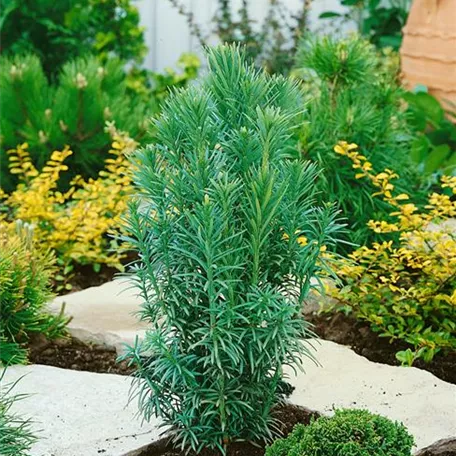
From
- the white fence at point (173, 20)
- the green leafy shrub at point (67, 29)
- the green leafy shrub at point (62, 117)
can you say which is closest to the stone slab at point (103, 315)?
the green leafy shrub at point (62, 117)

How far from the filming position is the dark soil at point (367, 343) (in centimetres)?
323

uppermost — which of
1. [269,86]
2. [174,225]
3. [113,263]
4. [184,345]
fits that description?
[269,86]

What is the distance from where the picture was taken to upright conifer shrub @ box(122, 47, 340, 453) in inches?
89.9

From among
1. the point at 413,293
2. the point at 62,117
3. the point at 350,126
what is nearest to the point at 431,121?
the point at 350,126

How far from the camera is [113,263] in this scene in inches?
166

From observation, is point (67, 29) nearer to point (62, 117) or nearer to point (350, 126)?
point (62, 117)

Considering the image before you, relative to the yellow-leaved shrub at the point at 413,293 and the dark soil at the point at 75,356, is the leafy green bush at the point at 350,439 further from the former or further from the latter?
the dark soil at the point at 75,356

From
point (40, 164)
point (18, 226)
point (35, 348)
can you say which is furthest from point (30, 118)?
point (35, 348)

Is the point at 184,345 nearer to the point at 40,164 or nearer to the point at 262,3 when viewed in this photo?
the point at 40,164

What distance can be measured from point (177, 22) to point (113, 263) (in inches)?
185

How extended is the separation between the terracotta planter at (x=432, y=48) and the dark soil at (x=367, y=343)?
7.70ft

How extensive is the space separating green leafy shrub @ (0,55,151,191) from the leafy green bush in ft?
9.65

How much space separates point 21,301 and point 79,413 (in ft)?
1.96

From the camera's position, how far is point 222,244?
2318 mm
